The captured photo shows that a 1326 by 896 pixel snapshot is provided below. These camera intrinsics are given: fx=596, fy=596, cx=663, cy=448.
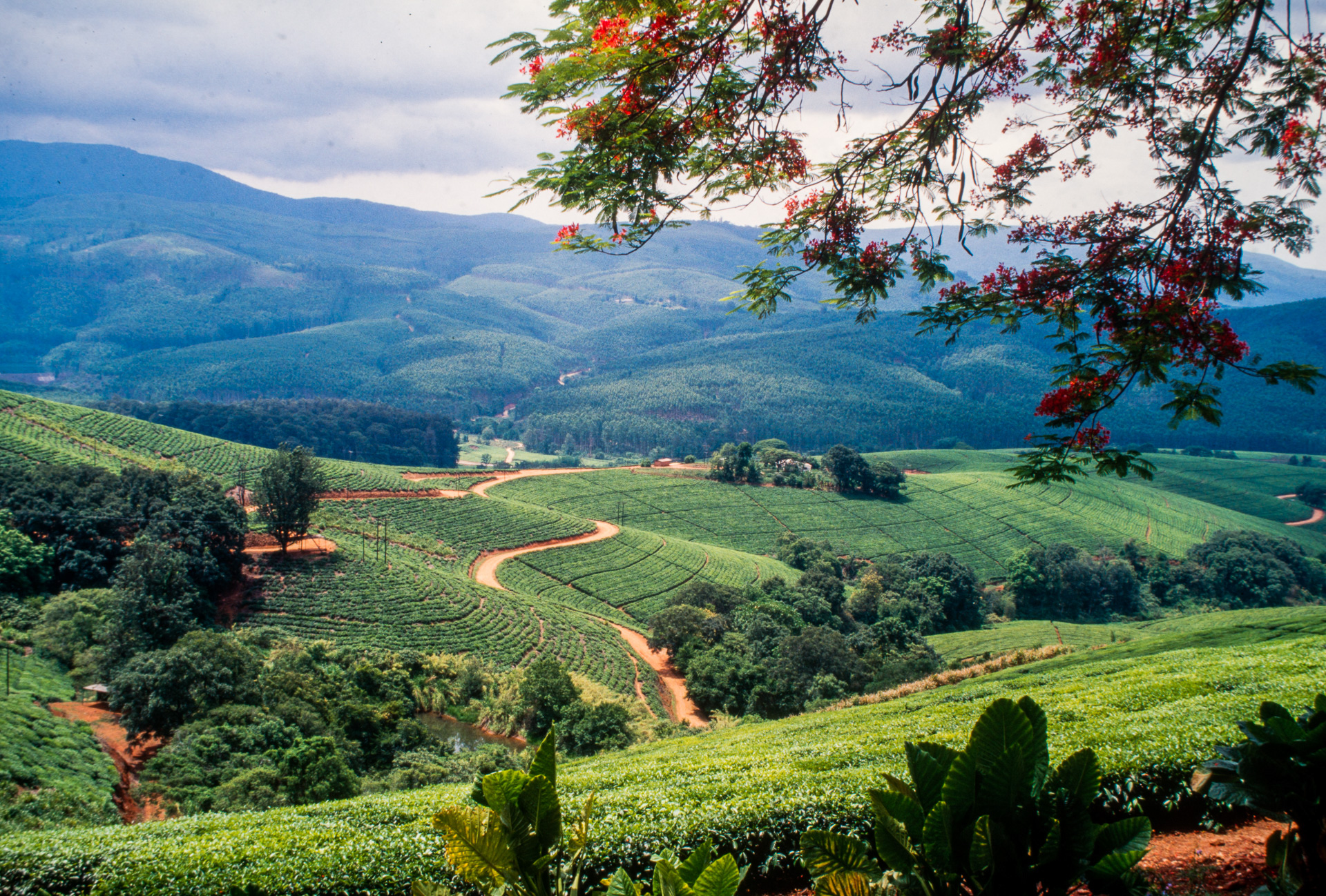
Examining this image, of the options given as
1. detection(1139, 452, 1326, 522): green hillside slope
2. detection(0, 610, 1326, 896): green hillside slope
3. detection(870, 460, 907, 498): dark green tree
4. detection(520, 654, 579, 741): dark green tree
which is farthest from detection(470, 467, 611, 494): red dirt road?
detection(1139, 452, 1326, 522): green hillside slope

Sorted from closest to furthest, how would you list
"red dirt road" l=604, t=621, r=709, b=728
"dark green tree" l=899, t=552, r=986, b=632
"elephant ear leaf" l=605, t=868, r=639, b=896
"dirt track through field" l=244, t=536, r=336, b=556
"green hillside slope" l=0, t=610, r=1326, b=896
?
"elephant ear leaf" l=605, t=868, r=639, b=896
"green hillside slope" l=0, t=610, r=1326, b=896
"red dirt road" l=604, t=621, r=709, b=728
"dirt track through field" l=244, t=536, r=336, b=556
"dark green tree" l=899, t=552, r=986, b=632

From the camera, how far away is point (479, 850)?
2793 mm

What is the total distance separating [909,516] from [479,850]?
80629mm

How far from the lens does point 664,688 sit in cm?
3409

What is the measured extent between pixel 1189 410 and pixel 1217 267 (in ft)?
4.02

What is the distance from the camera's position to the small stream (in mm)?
24672

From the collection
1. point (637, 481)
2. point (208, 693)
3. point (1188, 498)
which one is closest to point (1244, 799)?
point (208, 693)

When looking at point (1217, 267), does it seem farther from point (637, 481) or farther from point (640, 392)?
point (640, 392)

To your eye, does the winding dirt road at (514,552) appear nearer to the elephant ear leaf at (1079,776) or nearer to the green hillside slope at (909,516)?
the green hillside slope at (909,516)

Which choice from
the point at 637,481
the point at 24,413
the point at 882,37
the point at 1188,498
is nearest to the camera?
the point at 882,37

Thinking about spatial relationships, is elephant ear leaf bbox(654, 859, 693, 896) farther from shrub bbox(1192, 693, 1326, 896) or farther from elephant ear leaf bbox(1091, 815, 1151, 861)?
shrub bbox(1192, 693, 1326, 896)

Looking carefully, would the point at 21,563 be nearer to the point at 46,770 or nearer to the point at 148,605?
the point at 148,605

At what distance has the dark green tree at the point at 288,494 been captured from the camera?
37000mm

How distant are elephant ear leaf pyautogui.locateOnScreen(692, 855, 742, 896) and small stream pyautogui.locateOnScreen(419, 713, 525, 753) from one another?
23936mm
